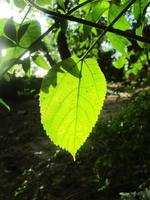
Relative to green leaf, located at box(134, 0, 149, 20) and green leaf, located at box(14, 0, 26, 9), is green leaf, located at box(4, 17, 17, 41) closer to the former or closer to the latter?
green leaf, located at box(14, 0, 26, 9)

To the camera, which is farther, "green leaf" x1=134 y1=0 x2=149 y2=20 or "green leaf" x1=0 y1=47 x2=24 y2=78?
"green leaf" x1=134 y1=0 x2=149 y2=20

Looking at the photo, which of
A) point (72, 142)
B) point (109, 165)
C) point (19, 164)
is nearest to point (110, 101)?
point (19, 164)

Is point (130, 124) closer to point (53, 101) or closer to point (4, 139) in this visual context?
point (4, 139)

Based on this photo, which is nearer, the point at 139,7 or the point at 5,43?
the point at 5,43

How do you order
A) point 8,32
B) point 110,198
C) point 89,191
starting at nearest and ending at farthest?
point 8,32, point 110,198, point 89,191

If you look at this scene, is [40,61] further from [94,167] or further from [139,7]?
[94,167]

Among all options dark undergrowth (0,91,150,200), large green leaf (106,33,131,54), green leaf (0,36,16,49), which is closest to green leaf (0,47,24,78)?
green leaf (0,36,16,49)

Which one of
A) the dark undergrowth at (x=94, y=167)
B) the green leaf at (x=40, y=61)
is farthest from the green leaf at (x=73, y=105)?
the dark undergrowth at (x=94, y=167)

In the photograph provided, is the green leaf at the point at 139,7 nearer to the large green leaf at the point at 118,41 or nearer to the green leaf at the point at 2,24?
the large green leaf at the point at 118,41

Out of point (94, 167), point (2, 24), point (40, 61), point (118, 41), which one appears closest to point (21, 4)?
point (2, 24)
